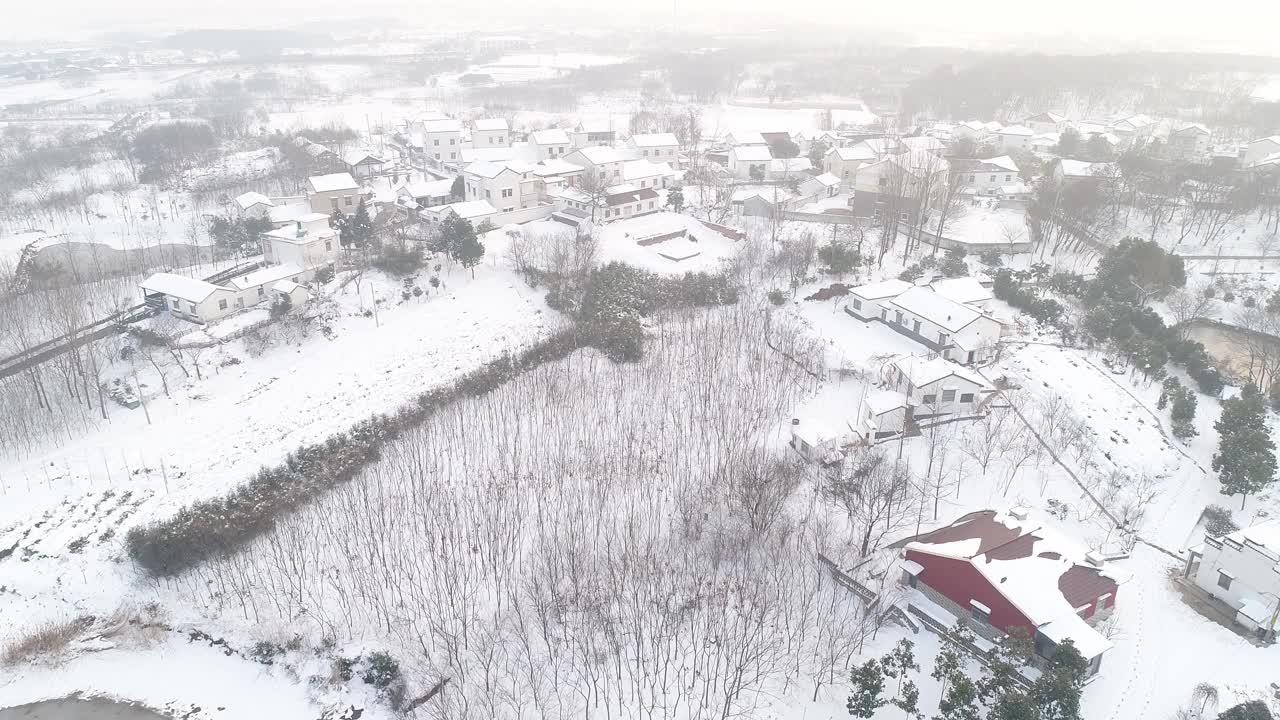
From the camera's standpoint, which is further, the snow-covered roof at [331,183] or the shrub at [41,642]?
the snow-covered roof at [331,183]

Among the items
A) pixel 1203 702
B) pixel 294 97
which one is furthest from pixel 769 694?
pixel 294 97

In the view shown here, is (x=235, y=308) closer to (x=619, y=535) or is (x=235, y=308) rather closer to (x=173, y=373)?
(x=173, y=373)

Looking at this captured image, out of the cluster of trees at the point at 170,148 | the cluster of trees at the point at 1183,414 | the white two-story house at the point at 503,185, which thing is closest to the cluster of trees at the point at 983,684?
the cluster of trees at the point at 1183,414

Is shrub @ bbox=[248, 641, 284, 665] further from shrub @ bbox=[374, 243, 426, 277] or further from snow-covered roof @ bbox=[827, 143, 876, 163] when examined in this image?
snow-covered roof @ bbox=[827, 143, 876, 163]

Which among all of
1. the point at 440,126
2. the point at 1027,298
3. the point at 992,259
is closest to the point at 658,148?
the point at 440,126

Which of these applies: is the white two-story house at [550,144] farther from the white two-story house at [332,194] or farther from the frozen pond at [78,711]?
the frozen pond at [78,711]

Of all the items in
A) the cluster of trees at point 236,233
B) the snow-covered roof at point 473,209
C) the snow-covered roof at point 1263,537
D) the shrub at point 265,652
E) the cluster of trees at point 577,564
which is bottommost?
the shrub at point 265,652

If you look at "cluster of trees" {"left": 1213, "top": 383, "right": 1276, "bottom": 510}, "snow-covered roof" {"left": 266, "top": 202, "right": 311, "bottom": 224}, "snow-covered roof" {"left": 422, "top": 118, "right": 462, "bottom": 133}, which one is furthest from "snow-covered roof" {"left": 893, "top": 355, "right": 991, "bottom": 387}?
"snow-covered roof" {"left": 422, "top": 118, "right": 462, "bottom": 133}
